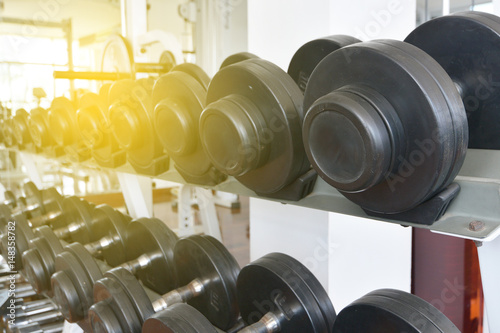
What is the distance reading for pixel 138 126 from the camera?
1.03m

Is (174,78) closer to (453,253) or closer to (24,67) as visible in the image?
(453,253)

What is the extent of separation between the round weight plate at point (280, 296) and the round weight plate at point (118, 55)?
116cm

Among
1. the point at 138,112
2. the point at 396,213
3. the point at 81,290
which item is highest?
the point at 138,112

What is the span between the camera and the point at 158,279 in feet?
3.94

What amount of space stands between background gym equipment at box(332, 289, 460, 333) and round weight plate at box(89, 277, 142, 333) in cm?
49

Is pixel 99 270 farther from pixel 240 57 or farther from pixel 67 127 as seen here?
pixel 240 57

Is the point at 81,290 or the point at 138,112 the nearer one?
the point at 138,112

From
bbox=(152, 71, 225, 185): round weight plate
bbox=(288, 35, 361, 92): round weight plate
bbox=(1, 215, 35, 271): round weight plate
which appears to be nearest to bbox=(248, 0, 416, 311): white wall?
bbox=(288, 35, 361, 92): round weight plate

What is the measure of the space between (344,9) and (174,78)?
45cm

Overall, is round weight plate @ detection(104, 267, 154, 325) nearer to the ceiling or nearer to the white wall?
the white wall

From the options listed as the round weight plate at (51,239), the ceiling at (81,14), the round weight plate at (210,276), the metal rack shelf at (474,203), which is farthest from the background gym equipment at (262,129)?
the ceiling at (81,14)

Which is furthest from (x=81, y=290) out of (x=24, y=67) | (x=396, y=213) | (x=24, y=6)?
(x=24, y=6)

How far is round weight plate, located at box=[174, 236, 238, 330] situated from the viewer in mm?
977

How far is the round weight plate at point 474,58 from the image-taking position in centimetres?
57
